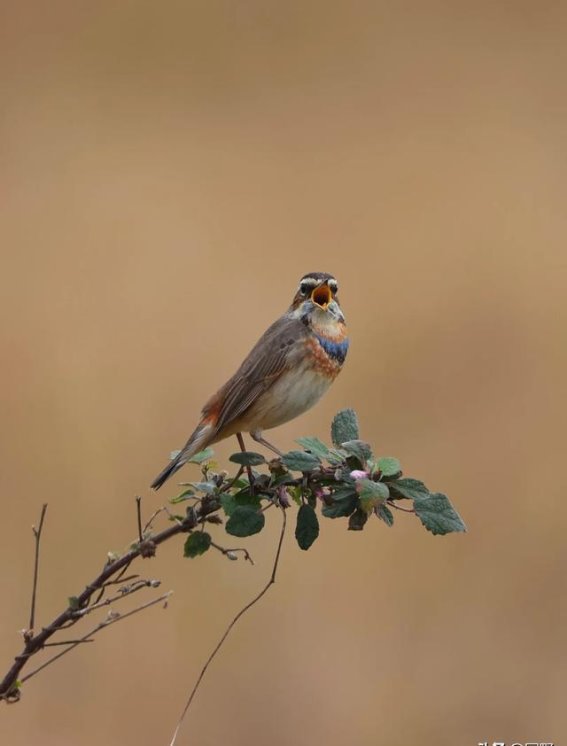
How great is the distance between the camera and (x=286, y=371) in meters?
3.65

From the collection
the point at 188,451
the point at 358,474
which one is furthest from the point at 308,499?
the point at 188,451

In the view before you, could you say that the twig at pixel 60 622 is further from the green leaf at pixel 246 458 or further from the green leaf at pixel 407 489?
the green leaf at pixel 407 489

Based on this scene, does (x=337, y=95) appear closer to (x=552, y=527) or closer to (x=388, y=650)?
(x=552, y=527)

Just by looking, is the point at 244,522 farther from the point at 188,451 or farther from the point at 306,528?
the point at 188,451

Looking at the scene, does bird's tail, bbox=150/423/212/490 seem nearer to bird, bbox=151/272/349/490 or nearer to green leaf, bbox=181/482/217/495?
bird, bbox=151/272/349/490

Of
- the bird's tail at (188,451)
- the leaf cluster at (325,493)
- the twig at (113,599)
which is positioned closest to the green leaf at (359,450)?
the leaf cluster at (325,493)

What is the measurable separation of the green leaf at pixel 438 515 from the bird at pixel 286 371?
1.24 m

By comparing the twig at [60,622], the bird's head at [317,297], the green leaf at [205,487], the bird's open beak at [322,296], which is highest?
the bird's head at [317,297]

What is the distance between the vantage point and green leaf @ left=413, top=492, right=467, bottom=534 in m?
2.28

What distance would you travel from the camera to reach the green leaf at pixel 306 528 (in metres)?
2.38

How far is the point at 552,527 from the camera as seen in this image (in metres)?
6.30

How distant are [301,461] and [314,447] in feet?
0.14

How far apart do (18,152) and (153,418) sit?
3.35 meters

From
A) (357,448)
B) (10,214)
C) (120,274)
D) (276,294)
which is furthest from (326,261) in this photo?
(357,448)
